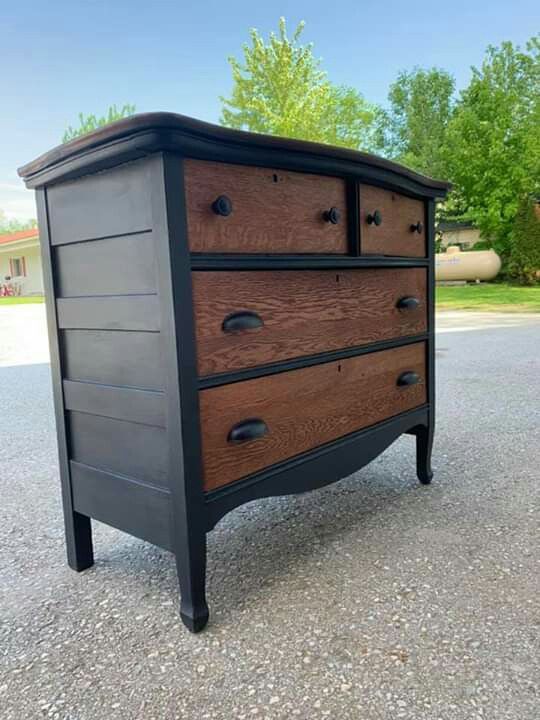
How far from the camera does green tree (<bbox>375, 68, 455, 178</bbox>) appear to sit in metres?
15.3

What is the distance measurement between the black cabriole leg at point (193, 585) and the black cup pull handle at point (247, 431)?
205 mm

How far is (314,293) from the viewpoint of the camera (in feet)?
4.36

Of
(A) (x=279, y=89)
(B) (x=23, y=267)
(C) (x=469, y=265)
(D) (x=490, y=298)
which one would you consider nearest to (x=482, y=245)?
(C) (x=469, y=265)

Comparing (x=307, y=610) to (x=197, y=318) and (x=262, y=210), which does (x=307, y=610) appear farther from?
(x=262, y=210)

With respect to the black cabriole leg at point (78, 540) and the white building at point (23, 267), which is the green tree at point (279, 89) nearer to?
the white building at point (23, 267)

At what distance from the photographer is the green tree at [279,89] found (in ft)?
39.5

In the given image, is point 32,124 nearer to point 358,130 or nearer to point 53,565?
point 358,130

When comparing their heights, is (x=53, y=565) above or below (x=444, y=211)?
below

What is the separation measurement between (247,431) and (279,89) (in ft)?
41.6

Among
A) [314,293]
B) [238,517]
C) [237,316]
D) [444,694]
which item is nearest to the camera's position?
[444,694]

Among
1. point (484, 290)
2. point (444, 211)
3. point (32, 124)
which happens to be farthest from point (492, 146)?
point (32, 124)

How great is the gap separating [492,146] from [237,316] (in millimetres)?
13241

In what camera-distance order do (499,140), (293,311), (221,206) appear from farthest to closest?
1. (499,140)
2. (293,311)
3. (221,206)

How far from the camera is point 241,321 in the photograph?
112 centimetres
